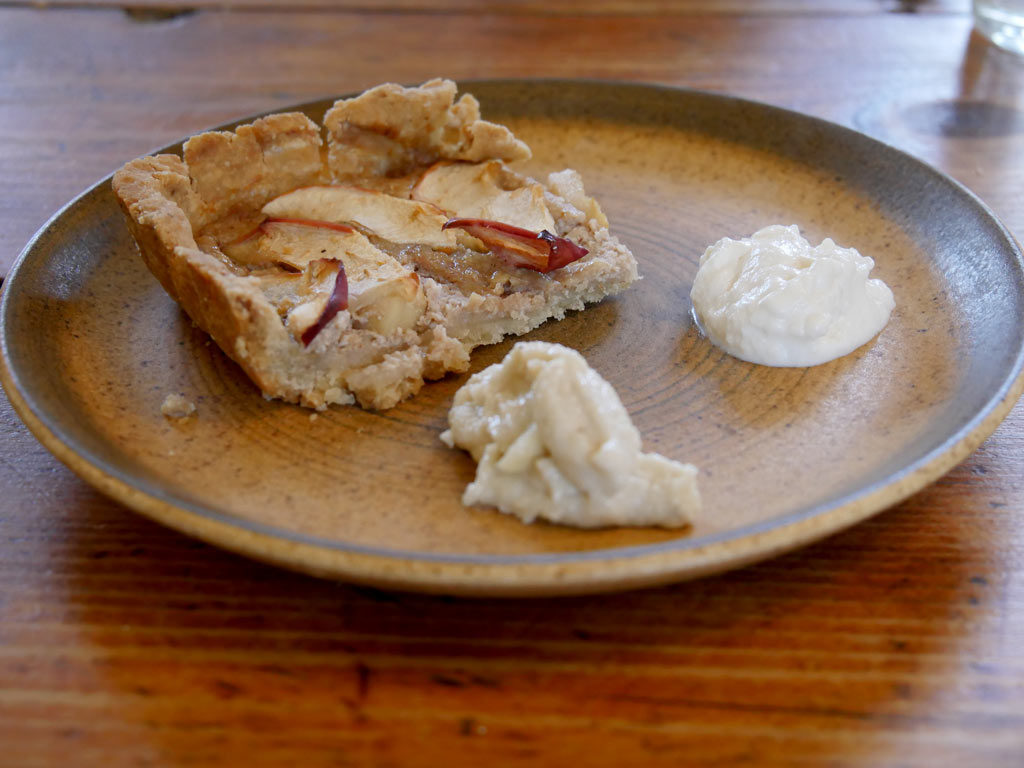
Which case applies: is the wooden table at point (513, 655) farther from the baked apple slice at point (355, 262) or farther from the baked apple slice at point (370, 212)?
the baked apple slice at point (370, 212)

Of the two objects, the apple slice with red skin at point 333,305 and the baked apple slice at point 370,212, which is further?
the baked apple slice at point 370,212

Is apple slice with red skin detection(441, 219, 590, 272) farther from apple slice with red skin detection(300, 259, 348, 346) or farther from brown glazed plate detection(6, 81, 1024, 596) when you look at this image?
apple slice with red skin detection(300, 259, 348, 346)

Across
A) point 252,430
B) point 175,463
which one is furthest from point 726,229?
point 175,463

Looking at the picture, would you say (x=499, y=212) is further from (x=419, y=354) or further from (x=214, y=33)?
(x=214, y=33)

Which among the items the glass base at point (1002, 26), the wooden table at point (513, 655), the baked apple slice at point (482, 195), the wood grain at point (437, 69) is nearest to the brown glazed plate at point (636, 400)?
the wooden table at point (513, 655)

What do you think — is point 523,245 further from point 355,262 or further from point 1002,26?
point 1002,26
